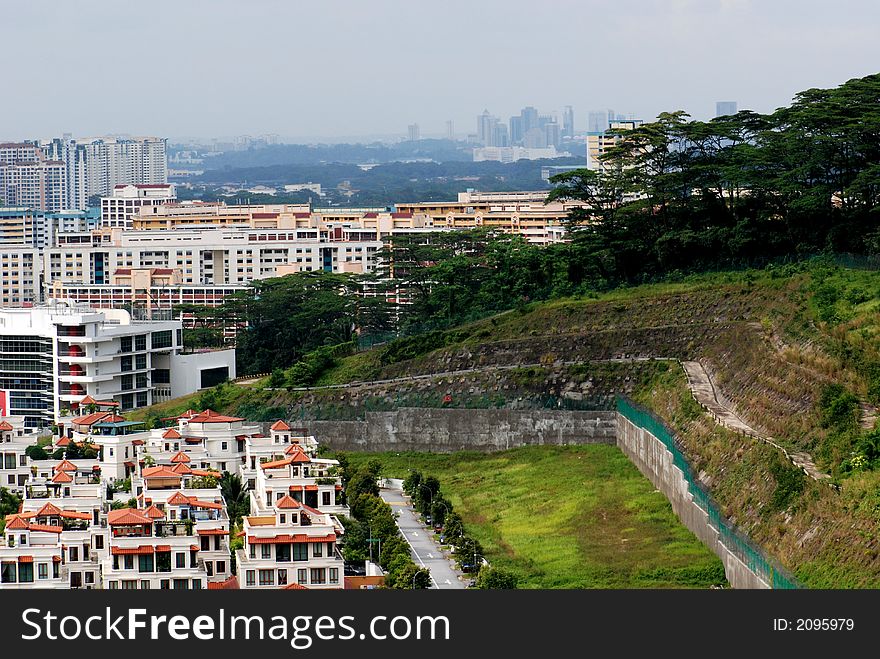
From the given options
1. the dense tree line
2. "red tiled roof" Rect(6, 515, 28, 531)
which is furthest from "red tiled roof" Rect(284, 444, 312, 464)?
the dense tree line

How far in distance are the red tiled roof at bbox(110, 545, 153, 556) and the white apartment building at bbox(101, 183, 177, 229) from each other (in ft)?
212

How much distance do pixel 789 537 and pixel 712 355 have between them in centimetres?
894

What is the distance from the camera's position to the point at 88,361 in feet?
115

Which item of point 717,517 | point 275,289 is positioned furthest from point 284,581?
point 275,289

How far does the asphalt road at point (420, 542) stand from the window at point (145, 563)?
2784 millimetres

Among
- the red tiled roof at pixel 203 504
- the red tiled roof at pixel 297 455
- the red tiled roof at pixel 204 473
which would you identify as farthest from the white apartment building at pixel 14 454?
the red tiled roof at pixel 203 504

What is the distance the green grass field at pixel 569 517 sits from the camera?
20.0 m

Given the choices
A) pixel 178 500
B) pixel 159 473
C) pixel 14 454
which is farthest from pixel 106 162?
pixel 178 500

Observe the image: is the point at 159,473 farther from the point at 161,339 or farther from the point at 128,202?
the point at 128,202

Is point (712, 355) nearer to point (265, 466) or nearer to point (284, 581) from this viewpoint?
point (265, 466)

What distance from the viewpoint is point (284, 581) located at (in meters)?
19.8

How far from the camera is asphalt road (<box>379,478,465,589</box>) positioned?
67.2 feet

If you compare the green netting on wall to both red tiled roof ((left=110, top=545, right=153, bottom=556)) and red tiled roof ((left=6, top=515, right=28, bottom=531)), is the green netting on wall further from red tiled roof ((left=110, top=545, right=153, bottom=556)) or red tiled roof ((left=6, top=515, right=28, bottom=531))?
red tiled roof ((left=6, top=515, right=28, bottom=531))
